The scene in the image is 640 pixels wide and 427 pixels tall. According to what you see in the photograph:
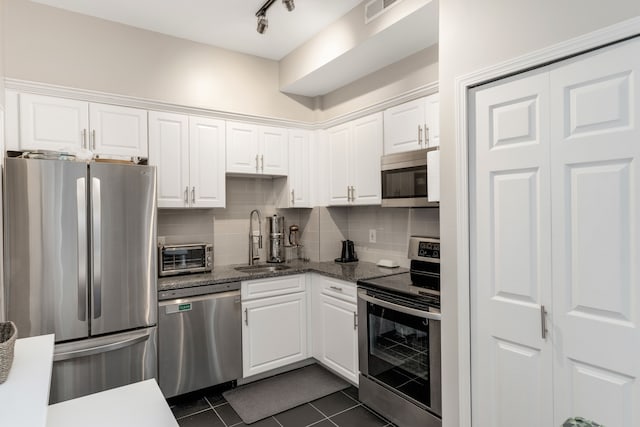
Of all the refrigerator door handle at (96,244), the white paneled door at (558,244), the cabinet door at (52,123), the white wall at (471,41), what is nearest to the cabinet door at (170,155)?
the cabinet door at (52,123)

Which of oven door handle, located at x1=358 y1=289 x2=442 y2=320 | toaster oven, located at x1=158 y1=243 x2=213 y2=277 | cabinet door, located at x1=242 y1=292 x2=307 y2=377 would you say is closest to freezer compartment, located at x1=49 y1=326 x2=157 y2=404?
toaster oven, located at x1=158 y1=243 x2=213 y2=277

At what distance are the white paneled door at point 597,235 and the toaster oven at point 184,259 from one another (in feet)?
8.45

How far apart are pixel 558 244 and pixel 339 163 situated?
7.40 ft

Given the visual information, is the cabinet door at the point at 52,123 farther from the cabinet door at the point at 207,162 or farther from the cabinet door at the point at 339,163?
the cabinet door at the point at 339,163

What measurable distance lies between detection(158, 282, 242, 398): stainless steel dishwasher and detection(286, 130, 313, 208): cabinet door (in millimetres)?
1119

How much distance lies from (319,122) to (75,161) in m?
2.27

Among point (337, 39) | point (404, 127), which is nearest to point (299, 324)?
point (404, 127)

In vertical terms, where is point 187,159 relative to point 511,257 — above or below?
above

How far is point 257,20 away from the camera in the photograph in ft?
9.61

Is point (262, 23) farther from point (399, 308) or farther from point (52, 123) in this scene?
point (399, 308)

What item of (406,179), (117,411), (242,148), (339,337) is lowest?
(339,337)

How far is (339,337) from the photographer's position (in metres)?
3.04

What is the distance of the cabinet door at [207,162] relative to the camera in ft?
10.4

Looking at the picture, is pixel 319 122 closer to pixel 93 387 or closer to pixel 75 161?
pixel 75 161
